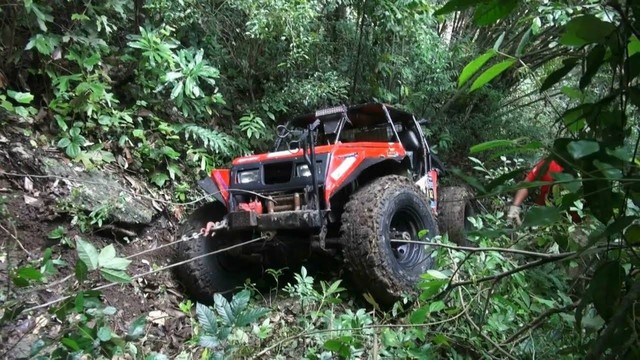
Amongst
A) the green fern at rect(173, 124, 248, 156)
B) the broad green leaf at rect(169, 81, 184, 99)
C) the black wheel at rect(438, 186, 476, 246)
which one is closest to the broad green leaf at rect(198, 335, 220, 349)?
the broad green leaf at rect(169, 81, 184, 99)

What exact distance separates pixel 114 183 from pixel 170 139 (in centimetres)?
96

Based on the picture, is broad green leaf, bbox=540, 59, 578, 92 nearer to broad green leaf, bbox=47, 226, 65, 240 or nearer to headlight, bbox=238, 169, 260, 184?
headlight, bbox=238, 169, 260, 184

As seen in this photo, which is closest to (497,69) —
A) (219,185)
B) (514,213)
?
(514,213)

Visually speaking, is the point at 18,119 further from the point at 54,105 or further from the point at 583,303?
the point at 583,303

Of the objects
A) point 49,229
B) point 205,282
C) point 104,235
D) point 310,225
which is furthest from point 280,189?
point 49,229

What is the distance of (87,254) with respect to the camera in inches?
53.2

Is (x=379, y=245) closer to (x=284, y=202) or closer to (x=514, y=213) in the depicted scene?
(x=284, y=202)

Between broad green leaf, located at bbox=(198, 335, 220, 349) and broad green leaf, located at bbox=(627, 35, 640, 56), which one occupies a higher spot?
broad green leaf, located at bbox=(627, 35, 640, 56)

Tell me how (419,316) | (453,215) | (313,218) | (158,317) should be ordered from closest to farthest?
(419,316)
(313,218)
(158,317)
(453,215)

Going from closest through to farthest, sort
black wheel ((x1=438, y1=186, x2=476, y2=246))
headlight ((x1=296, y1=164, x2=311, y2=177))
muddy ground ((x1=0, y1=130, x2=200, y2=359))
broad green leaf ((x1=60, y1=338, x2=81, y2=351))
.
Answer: broad green leaf ((x1=60, y1=338, x2=81, y2=351)) → muddy ground ((x1=0, y1=130, x2=200, y2=359)) → headlight ((x1=296, y1=164, x2=311, y2=177)) → black wheel ((x1=438, y1=186, x2=476, y2=246))

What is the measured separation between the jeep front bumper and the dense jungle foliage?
448 millimetres

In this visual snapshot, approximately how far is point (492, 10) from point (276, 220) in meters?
2.71

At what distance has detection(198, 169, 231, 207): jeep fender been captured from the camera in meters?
3.92

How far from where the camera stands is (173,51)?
5371 millimetres
